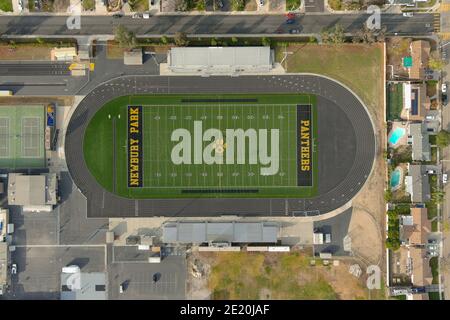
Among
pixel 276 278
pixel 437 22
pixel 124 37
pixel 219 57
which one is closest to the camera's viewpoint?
pixel 124 37

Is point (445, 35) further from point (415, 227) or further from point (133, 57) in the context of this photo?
point (133, 57)

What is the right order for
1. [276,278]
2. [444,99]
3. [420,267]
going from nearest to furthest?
[420,267] < [276,278] < [444,99]

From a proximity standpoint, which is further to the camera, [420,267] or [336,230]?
[336,230]

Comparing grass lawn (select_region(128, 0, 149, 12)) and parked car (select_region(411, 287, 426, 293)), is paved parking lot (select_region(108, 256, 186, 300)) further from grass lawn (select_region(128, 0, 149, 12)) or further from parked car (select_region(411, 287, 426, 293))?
grass lawn (select_region(128, 0, 149, 12))

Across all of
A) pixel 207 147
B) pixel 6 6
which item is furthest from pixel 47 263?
pixel 6 6

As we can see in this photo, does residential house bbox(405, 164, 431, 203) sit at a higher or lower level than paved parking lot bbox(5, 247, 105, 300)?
higher

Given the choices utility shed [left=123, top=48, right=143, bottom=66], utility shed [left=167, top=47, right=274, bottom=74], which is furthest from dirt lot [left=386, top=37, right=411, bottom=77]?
utility shed [left=123, top=48, right=143, bottom=66]

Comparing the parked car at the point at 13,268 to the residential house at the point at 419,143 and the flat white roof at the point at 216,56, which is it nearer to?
the flat white roof at the point at 216,56
